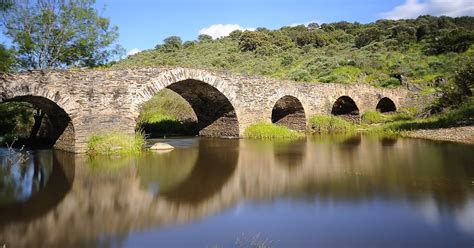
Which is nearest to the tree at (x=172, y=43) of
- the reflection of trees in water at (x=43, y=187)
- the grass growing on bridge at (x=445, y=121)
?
the grass growing on bridge at (x=445, y=121)

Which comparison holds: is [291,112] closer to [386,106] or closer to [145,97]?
[145,97]

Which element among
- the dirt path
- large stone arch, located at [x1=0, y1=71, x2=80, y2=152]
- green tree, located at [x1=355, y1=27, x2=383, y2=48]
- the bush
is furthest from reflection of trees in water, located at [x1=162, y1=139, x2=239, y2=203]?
green tree, located at [x1=355, y1=27, x2=383, y2=48]

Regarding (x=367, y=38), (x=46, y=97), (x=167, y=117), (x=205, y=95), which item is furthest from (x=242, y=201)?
(x=367, y=38)

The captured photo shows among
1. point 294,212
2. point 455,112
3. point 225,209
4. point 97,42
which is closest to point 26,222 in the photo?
point 225,209

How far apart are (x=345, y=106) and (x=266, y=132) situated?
34.5 feet

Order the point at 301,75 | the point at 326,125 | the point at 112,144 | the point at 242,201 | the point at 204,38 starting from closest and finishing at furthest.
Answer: the point at 242,201 → the point at 112,144 → the point at 326,125 → the point at 301,75 → the point at 204,38

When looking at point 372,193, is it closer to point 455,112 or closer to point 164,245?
point 164,245

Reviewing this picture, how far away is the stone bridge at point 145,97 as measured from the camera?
39.5ft

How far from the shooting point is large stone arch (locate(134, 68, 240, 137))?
1407 centimetres

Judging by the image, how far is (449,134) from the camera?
15.1 metres

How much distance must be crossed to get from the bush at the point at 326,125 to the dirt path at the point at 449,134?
4.62m

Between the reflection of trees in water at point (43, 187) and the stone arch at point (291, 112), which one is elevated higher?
the stone arch at point (291, 112)

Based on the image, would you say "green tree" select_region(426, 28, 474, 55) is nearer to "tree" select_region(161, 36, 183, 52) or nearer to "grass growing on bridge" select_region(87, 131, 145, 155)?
"tree" select_region(161, 36, 183, 52)

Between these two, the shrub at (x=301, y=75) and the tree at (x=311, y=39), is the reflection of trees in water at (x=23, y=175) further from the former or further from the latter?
the tree at (x=311, y=39)
